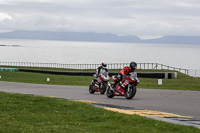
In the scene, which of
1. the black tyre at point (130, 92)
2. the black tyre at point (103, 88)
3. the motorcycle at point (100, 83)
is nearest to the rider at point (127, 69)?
the black tyre at point (130, 92)

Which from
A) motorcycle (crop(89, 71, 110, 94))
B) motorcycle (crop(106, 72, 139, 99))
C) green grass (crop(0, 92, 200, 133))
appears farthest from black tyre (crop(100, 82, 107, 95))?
green grass (crop(0, 92, 200, 133))

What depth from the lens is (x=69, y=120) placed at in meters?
11.2

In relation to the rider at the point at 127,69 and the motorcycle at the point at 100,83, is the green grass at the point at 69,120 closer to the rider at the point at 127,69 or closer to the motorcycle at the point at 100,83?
the rider at the point at 127,69

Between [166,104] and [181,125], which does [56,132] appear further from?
[166,104]

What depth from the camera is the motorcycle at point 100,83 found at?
21703 millimetres

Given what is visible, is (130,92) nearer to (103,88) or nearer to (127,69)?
(127,69)

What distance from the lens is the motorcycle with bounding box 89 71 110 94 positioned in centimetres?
2170

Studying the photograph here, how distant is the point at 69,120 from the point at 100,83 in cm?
1147

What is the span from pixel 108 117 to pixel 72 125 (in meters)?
1.60

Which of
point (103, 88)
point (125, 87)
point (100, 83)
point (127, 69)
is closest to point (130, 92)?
point (125, 87)

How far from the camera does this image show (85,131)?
9.41 meters

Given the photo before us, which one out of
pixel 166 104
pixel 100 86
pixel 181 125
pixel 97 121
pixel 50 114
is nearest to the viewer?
pixel 181 125

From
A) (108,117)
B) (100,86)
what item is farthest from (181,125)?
(100,86)

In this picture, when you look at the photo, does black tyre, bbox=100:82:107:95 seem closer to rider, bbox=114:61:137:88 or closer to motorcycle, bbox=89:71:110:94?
motorcycle, bbox=89:71:110:94
